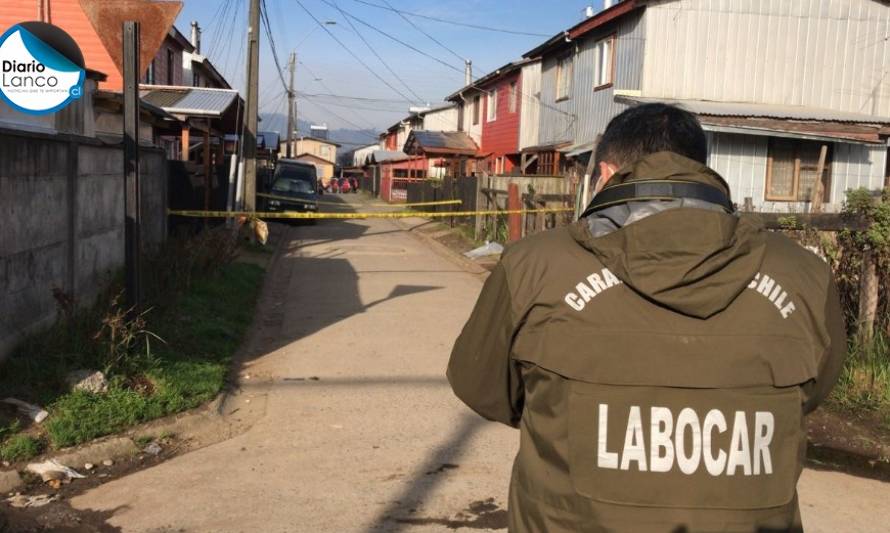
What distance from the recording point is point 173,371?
6.93 metres

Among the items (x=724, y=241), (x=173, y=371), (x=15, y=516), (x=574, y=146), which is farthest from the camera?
(x=574, y=146)

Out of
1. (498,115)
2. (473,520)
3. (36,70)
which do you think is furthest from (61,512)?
(498,115)

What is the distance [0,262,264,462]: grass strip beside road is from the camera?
548cm

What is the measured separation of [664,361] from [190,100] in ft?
57.2

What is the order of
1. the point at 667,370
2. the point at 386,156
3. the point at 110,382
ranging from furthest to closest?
the point at 386,156 → the point at 110,382 → the point at 667,370

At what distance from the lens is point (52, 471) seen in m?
5.13

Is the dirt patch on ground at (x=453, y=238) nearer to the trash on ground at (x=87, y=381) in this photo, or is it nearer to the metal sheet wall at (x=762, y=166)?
the metal sheet wall at (x=762, y=166)

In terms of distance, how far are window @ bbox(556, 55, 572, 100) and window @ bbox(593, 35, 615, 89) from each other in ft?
7.35

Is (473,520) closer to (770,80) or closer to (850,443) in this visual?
(850,443)

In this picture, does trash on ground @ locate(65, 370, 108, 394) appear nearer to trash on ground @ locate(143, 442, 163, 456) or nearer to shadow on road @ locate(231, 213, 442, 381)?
trash on ground @ locate(143, 442, 163, 456)

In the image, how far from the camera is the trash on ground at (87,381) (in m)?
6.04

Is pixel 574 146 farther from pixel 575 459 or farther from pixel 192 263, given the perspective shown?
pixel 575 459

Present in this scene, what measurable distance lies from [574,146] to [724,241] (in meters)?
20.3

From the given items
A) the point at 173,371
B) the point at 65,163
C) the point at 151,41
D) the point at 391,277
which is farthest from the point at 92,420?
the point at 391,277
